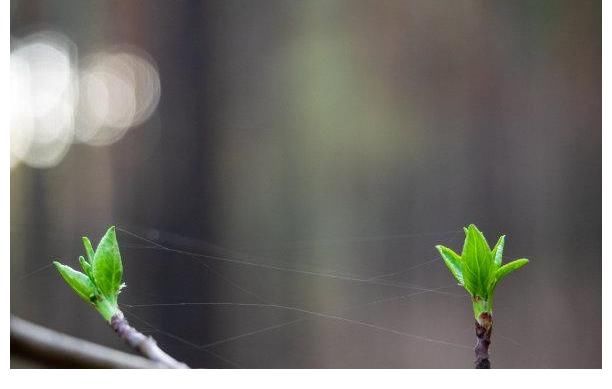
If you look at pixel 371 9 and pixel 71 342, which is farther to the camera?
pixel 371 9

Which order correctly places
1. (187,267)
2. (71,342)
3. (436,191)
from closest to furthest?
(71,342)
(187,267)
(436,191)

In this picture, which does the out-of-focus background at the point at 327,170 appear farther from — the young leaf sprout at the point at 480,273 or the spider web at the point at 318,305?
the young leaf sprout at the point at 480,273

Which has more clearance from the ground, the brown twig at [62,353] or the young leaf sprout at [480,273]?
the young leaf sprout at [480,273]

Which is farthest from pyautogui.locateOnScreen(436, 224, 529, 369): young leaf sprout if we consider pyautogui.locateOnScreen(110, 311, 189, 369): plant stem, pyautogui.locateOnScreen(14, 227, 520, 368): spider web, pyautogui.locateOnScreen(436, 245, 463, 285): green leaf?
pyautogui.locateOnScreen(14, 227, 520, 368): spider web

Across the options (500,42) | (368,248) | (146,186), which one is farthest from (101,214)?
(500,42)

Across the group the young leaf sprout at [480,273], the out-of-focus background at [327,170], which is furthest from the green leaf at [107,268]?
the out-of-focus background at [327,170]

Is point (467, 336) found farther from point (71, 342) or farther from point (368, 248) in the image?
point (71, 342)
